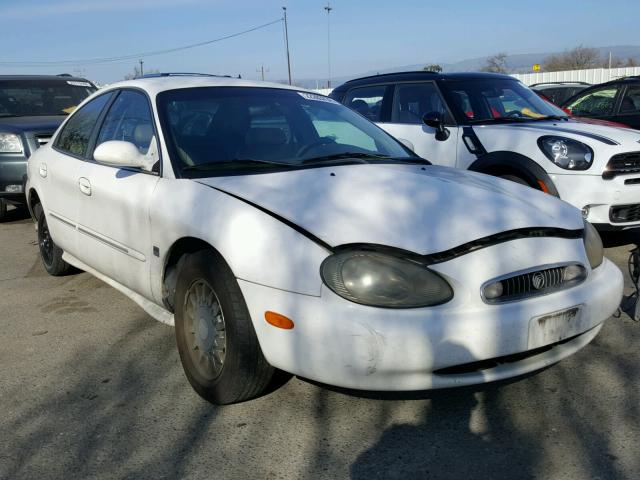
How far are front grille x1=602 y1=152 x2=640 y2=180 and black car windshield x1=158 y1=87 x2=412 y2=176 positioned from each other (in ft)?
6.99

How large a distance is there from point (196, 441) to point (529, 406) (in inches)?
60.3

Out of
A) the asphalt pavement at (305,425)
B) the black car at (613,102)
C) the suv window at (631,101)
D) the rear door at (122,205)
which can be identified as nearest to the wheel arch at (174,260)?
the rear door at (122,205)

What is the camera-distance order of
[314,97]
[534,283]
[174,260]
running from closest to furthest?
[534,283]
[174,260]
[314,97]

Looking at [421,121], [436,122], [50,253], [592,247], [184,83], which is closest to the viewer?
[592,247]

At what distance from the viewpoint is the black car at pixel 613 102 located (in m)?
9.14

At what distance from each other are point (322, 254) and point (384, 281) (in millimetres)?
269

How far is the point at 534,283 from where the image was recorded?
9.13ft

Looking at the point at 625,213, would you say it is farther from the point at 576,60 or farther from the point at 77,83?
the point at 576,60

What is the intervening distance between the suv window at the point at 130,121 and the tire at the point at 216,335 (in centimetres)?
103

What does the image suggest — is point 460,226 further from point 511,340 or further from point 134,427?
point 134,427

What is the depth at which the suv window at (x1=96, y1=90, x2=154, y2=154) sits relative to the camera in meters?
3.91

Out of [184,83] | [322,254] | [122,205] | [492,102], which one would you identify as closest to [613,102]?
[492,102]

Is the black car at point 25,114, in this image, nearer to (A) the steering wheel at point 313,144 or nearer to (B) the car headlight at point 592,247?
(A) the steering wheel at point 313,144

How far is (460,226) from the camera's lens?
9.33 ft
